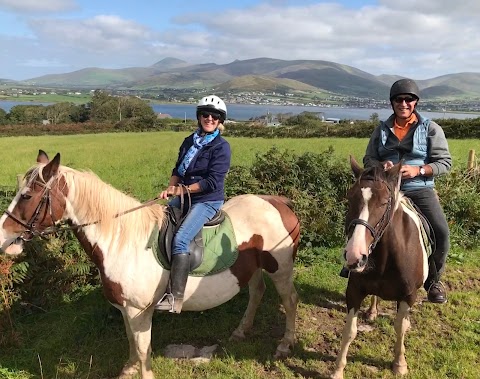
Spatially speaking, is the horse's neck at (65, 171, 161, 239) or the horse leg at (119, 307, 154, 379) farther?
the horse leg at (119, 307, 154, 379)

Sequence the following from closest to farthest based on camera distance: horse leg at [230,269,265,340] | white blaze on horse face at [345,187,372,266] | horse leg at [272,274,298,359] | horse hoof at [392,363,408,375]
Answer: white blaze on horse face at [345,187,372,266], horse hoof at [392,363,408,375], horse leg at [272,274,298,359], horse leg at [230,269,265,340]

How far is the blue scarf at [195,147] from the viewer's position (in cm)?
383

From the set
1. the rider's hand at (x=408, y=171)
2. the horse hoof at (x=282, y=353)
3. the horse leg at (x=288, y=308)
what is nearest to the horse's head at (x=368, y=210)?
the rider's hand at (x=408, y=171)

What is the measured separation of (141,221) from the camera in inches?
143

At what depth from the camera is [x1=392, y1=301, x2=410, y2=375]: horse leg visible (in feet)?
12.7

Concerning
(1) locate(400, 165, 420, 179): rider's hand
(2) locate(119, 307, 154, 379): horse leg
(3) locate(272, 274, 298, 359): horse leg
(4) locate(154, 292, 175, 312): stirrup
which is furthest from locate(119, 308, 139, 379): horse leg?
(1) locate(400, 165, 420, 179): rider's hand

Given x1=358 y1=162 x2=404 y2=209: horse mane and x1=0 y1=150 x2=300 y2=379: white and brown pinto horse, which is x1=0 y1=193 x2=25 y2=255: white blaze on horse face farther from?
x1=358 y1=162 x2=404 y2=209: horse mane

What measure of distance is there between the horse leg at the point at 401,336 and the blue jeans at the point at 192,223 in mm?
2275

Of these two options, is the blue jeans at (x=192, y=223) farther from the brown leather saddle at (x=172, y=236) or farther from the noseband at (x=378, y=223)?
the noseband at (x=378, y=223)

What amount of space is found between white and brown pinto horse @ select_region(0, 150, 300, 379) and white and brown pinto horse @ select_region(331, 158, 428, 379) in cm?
101

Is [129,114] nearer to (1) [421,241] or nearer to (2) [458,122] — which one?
(2) [458,122]

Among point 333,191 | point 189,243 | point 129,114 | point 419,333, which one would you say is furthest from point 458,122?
point 129,114

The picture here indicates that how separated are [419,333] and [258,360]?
224cm

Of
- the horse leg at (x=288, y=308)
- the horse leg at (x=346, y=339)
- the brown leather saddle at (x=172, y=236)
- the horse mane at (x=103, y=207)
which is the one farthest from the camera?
the horse leg at (x=288, y=308)
